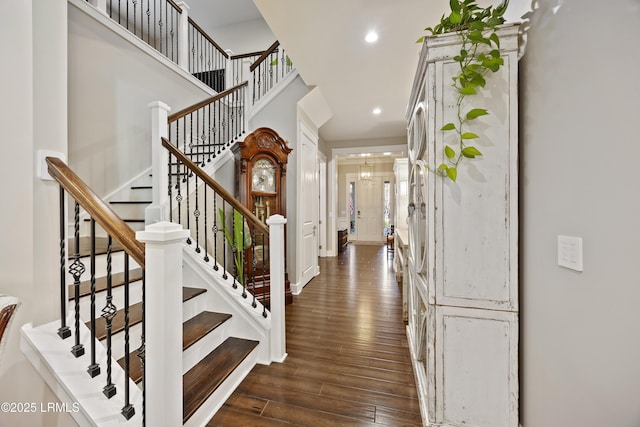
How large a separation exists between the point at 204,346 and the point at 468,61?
2384 mm

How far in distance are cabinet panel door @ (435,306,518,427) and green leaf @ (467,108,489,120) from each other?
37.8 inches

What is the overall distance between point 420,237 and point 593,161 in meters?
0.97

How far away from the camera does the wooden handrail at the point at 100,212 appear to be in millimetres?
1094

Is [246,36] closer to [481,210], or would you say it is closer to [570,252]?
[481,210]

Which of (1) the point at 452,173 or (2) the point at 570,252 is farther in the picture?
(1) the point at 452,173

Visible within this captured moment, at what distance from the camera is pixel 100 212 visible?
44.3 inches

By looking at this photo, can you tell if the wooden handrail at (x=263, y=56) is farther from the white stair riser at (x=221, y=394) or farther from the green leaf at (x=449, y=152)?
the white stair riser at (x=221, y=394)

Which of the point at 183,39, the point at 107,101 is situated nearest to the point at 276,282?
the point at 107,101

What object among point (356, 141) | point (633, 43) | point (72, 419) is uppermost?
point (356, 141)

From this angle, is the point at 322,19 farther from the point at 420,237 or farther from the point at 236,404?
the point at 236,404

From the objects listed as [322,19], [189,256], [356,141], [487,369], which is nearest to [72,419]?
[189,256]

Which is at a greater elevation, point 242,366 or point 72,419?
point 72,419

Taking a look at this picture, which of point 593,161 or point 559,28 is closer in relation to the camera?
point 593,161

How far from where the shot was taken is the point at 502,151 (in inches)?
50.9
